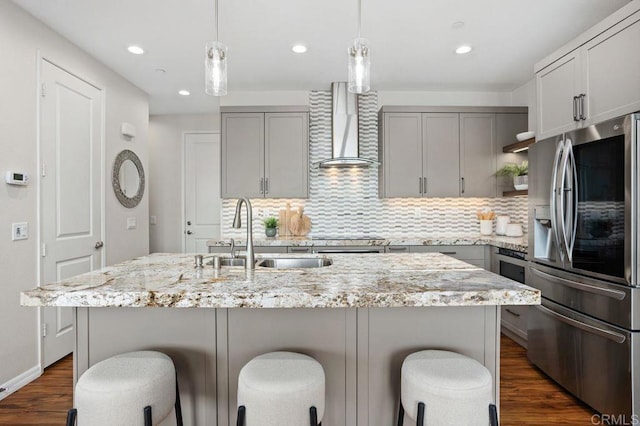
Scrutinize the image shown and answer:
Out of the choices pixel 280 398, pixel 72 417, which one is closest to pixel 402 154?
pixel 280 398

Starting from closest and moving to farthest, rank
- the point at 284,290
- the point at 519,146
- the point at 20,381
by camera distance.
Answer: the point at 284,290, the point at 20,381, the point at 519,146

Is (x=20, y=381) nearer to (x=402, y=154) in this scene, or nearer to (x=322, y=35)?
(x=322, y=35)

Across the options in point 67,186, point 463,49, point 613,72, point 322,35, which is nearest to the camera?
point 613,72

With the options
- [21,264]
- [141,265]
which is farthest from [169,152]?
[141,265]

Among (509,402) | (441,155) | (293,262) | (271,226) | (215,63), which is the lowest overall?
(509,402)

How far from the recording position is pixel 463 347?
1.59 m

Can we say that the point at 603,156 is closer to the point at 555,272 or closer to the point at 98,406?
the point at 555,272

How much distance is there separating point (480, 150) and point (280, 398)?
3665 mm

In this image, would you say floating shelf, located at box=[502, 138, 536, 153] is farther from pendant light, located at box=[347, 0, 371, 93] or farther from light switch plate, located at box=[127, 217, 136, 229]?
light switch plate, located at box=[127, 217, 136, 229]

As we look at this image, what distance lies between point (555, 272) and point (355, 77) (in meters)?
1.96

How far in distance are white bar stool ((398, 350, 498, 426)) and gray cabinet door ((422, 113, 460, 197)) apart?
294 cm

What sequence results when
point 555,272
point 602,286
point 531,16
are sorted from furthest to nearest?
point 531,16 → point 555,272 → point 602,286

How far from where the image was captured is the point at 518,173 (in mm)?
3771

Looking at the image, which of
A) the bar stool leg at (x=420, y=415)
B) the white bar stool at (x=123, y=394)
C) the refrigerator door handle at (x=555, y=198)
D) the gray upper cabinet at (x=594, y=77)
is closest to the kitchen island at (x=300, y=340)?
the white bar stool at (x=123, y=394)
